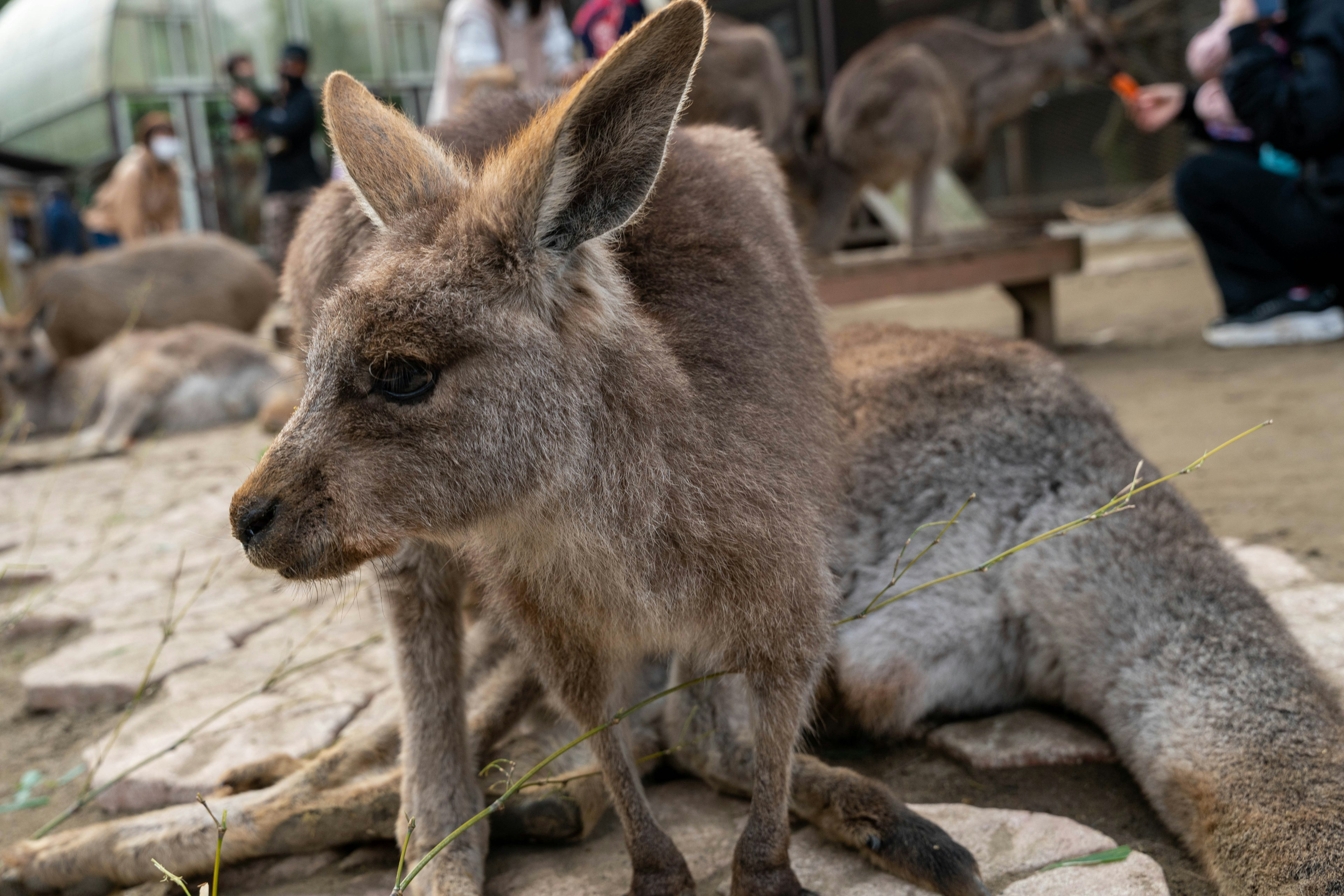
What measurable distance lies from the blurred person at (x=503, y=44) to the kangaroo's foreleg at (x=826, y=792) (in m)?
3.87

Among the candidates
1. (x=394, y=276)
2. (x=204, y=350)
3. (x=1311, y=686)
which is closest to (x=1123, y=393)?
(x=1311, y=686)

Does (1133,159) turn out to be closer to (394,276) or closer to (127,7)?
(394,276)

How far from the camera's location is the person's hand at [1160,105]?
5.59 metres

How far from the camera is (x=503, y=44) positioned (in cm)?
593

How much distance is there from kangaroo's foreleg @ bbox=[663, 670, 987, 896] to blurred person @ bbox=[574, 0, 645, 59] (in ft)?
14.7

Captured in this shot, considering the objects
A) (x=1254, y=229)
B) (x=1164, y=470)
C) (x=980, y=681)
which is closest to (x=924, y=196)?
(x=1254, y=229)

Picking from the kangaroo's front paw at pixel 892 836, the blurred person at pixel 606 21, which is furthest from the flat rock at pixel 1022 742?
the blurred person at pixel 606 21

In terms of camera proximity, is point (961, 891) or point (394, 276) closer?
point (394, 276)

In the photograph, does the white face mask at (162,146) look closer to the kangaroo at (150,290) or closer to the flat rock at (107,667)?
the kangaroo at (150,290)

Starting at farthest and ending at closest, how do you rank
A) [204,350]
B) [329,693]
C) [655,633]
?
[204,350], [329,693], [655,633]

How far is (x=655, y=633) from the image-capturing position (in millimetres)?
1687

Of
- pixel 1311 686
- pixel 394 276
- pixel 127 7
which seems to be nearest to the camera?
pixel 394 276

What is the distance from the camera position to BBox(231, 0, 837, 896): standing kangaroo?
1.53 metres

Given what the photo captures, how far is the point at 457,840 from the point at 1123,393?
13.6 ft
